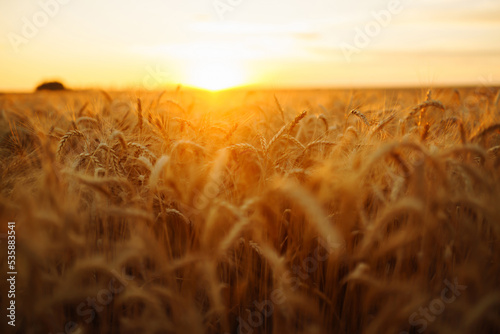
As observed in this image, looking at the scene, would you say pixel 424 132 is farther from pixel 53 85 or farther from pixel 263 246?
pixel 53 85

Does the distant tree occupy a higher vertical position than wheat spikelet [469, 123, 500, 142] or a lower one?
higher

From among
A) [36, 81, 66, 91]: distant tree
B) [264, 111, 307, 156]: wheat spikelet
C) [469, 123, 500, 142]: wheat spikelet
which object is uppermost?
[36, 81, 66, 91]: distant tree

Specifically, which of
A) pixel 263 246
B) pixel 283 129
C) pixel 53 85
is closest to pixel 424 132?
pixel 283 129

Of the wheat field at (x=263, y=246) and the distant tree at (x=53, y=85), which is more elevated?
the distant tree at (x=53, y=85)

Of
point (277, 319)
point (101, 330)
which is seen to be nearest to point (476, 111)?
point (277, 319)

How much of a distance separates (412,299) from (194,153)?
1.11m

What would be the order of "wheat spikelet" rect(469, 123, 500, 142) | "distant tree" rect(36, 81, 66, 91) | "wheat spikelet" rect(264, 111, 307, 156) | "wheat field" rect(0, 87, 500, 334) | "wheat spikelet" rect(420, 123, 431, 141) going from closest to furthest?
"wheat field" rect(0, 87, 500, 334) → "wheat spikelet" rect(469, 123, 500, 142) → "wheat spikelet" rect(264, 111, 307, 156) → "wheat spikelet" rect(420, 123, 431, 141) → "distant tree" rect(36, 81, 66, 91)

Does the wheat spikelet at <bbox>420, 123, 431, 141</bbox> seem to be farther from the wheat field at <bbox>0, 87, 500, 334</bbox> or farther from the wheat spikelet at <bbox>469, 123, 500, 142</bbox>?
the wheat spikelet at <bbox>469, 123, 500, 142</bbox>

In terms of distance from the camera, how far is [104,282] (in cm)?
123

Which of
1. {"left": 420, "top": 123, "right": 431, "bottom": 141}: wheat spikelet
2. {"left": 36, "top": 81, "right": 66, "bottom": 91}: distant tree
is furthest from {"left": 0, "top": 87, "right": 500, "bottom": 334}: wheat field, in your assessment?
{"left": 36, "top": 81, "right": 66, "bottom": 91}: distant tree

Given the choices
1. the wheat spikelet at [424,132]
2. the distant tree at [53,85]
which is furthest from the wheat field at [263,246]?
the distant tree at [53,85]

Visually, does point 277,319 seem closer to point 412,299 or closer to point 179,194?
point 412,299

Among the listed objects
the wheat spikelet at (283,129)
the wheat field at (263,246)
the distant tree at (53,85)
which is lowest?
the wheat field at (263,246)

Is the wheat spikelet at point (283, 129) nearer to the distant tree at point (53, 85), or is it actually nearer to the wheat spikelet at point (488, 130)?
Result: the wheat spikelet at point (488, 130)
